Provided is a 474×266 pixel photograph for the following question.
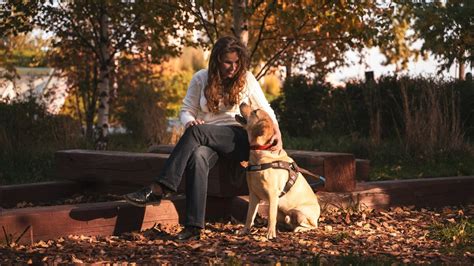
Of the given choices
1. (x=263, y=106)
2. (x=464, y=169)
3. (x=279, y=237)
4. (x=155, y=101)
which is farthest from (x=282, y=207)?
(x=155, y=101)

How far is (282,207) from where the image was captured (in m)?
6.14

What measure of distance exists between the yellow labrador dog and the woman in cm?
12

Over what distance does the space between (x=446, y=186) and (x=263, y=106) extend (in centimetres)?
256

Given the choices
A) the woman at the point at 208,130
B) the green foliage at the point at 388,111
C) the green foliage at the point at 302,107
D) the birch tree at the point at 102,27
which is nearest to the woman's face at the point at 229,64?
the woman at the point at 208,130

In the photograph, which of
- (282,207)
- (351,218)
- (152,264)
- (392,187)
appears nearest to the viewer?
(152,264)

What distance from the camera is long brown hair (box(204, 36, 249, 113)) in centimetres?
630

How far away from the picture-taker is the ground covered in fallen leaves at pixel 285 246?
514 cm

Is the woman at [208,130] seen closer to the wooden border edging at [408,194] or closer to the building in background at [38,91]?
the wooden border edging at [408,194]

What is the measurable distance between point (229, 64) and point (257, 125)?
73 centimetres

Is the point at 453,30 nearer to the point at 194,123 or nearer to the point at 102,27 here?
the point at 102,27

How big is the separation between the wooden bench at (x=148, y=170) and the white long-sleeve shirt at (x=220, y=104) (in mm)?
363

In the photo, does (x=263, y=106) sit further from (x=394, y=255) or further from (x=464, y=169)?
(x=464, y=169)

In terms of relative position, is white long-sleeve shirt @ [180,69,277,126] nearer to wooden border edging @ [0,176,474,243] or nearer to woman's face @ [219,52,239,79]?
woman's face @ [219,52,239,79]

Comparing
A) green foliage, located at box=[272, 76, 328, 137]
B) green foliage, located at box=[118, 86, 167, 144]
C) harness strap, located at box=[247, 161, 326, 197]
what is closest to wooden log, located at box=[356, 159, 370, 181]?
harness strap, located at box=[247, 161, 326, 197]
